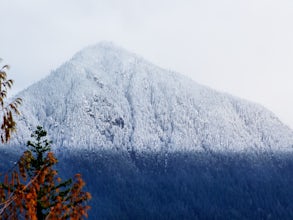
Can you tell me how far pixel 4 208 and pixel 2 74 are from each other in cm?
185

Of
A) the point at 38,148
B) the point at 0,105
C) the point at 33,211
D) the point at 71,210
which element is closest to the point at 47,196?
the point at 71,210

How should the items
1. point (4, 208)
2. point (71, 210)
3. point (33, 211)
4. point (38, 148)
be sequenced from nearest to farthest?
point (33, 211)
point (4, 208)
point (71, 210)
point (38, 148)

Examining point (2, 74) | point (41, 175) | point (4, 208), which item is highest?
point (2, 74)

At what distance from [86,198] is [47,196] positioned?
1.87ft

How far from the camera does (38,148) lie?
29.3m

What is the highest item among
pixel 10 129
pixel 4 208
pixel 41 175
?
pixel 10 129

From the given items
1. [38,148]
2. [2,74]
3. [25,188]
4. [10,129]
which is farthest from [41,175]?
[38,148]

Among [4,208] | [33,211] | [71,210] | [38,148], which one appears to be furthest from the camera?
[38,148]

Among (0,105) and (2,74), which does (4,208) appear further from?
(2,74)

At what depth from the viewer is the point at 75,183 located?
7312 millimetres

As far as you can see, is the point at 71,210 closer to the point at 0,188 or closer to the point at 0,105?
the point at 0,188

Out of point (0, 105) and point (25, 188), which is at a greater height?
point (0, 105)

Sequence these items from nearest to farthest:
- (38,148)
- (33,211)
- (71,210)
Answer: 1. (33,211)
2. (71,210)
3. (38,148)

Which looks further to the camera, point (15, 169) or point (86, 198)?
point (86, 198)
